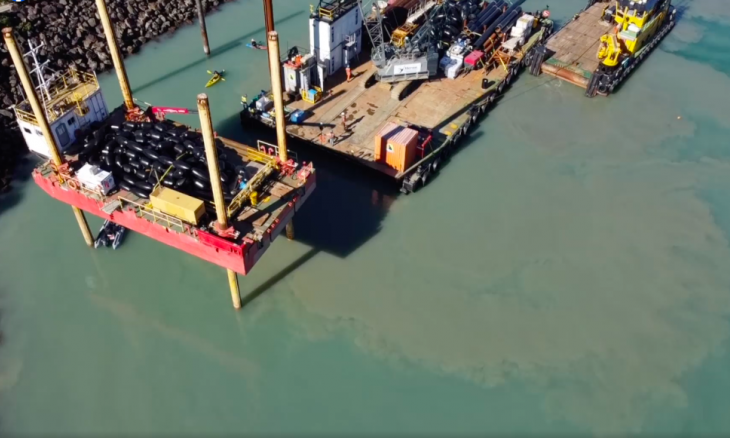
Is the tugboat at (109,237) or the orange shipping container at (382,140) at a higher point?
the orange shipping container at (382,140)

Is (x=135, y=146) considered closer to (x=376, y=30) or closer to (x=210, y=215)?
(x=210, y=215)

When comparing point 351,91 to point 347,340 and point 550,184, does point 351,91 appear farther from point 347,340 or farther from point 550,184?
→ point 347,340

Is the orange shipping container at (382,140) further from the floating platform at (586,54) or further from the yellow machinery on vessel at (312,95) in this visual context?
the floating platform at (586,54)

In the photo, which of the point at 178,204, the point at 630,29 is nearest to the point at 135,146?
the point at 178,204

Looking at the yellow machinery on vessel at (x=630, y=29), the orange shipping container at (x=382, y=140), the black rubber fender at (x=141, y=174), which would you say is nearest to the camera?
the black rubber fender at (x=141, y=174)

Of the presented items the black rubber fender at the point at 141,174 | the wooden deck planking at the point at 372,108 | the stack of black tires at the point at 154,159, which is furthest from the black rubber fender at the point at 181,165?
the wooden deck planking at the point at 372,108

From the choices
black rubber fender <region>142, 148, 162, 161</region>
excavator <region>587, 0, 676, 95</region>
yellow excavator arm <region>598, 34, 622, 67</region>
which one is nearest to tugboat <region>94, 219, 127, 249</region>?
black rubber fender <region>142, 148, 162, 161</region>

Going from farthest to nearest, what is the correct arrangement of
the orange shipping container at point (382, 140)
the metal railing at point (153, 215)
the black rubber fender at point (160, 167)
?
the orange shipping container at point (382, 140) < the black rubber fender at point (160, 167) < the metal railing at point (153, 215)
